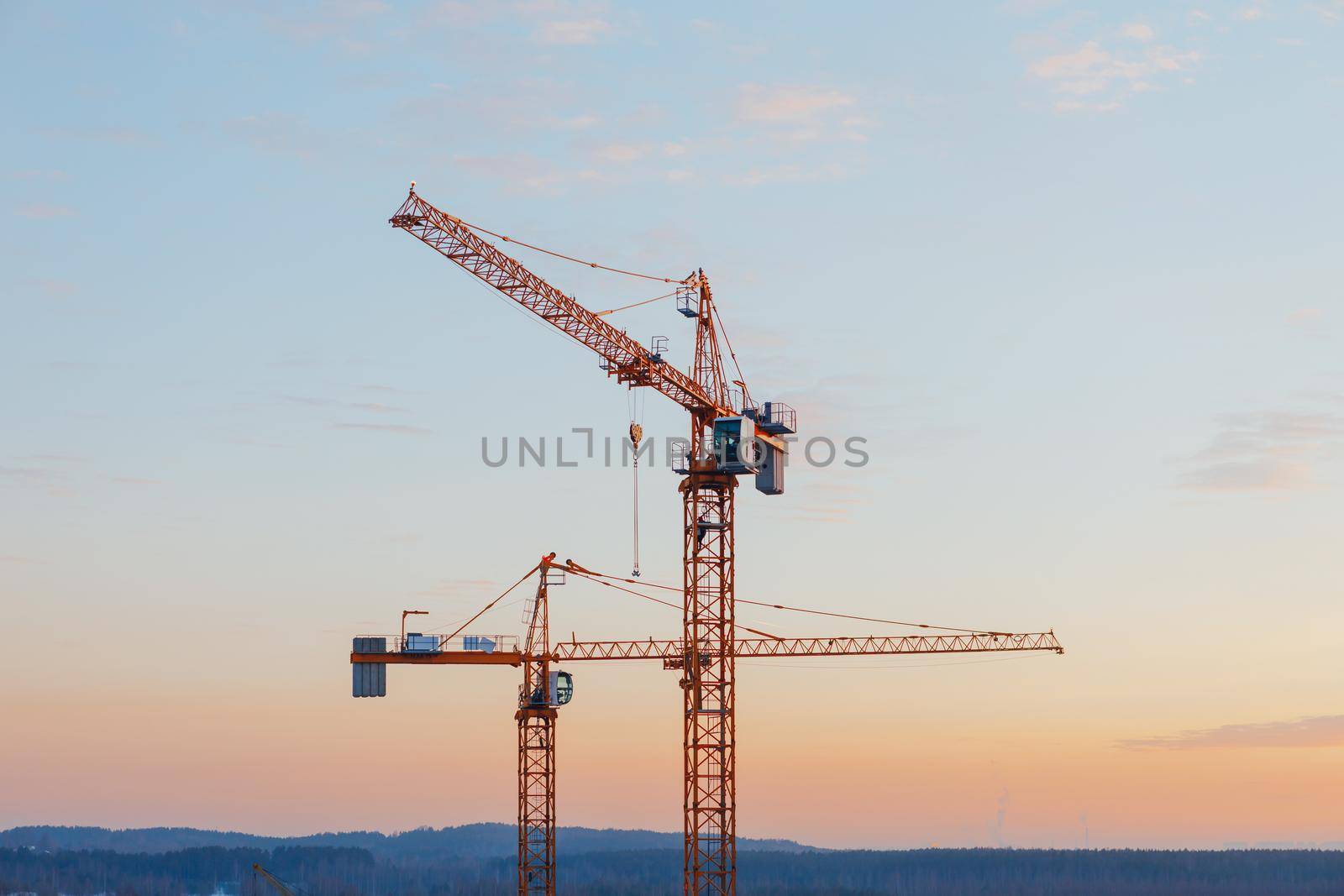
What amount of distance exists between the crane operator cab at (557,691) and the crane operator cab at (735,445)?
2422 centimetres

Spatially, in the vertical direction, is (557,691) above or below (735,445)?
below

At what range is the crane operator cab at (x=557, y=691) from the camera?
412ft

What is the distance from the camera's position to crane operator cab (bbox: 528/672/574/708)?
412 feet

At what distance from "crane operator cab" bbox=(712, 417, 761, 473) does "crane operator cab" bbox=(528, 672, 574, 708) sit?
954 inches

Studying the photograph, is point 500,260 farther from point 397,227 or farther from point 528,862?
point 528,862

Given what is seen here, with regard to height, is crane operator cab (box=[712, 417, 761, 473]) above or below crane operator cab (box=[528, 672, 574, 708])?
above

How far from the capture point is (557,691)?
412ft

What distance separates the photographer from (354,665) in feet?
391

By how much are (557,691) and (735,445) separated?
2671 cm

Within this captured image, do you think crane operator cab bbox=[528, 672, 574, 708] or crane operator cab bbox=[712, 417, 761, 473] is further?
crane operator cab bbox=[528, 672, 574, 708]

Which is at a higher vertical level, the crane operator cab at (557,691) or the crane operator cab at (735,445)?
the crane operator cab at (735,445)

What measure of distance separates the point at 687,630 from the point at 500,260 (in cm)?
2882

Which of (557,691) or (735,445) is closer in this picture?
(735,445)

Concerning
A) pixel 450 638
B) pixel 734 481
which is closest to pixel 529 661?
pixel 450 638
